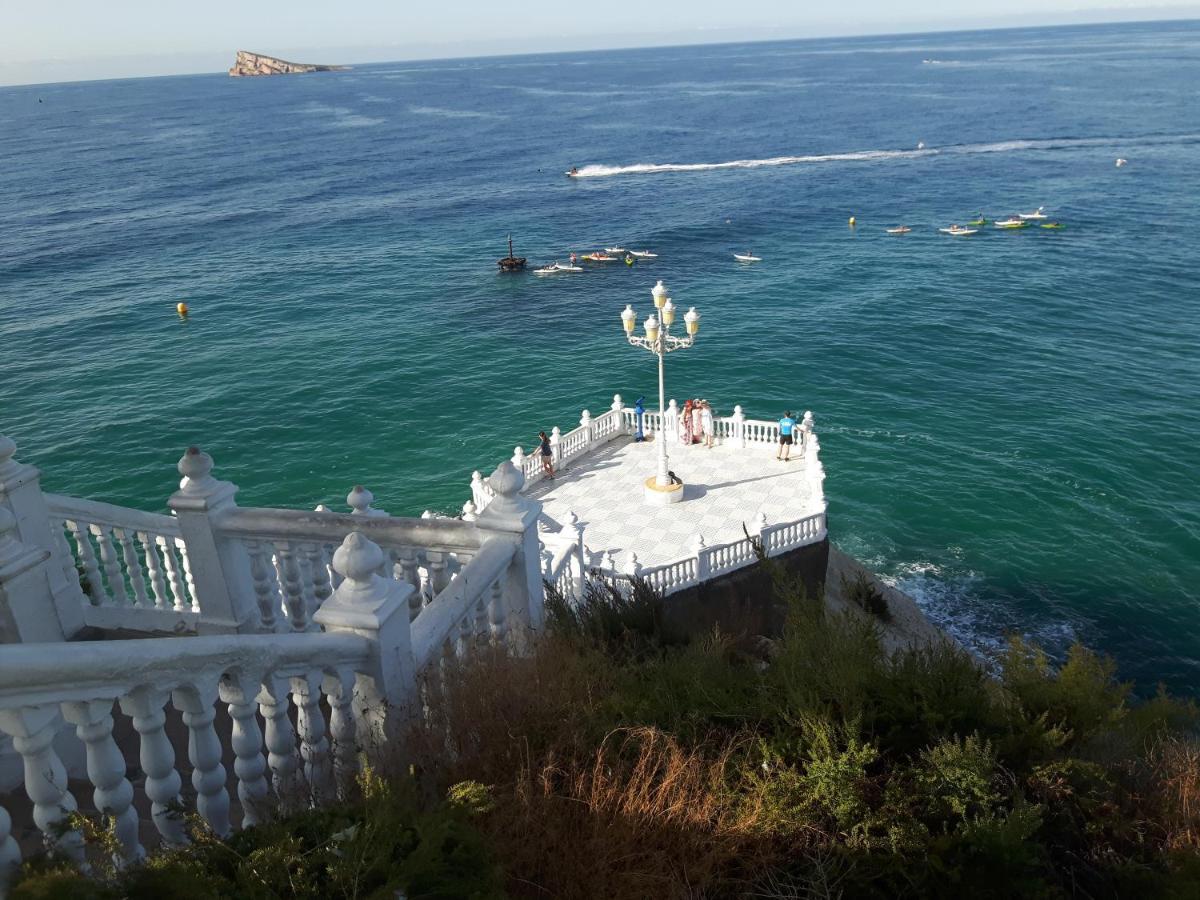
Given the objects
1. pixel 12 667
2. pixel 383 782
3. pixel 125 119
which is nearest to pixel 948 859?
pixel 383 782

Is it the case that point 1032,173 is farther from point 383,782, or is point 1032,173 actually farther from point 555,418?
point 383,782

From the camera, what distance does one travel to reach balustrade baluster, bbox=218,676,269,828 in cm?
427

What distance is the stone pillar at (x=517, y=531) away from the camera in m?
6.33

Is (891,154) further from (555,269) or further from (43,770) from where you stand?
(43,770)

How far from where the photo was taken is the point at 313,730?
4.70 m

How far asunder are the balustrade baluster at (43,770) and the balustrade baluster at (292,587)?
3.25m

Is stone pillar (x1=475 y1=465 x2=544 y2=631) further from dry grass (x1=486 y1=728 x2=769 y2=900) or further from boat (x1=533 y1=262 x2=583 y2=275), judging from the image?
boat (x1=533 y1=262 x2=583 y2=275)

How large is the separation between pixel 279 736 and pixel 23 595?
2736 mm

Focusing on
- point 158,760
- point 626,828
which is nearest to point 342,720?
point 158,760

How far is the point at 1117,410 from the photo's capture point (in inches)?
1251

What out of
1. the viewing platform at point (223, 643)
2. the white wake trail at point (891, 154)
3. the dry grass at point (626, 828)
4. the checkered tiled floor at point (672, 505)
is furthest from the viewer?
the white wake trail at point (891, 154)

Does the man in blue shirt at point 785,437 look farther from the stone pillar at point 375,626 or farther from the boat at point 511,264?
the boat at point 511,264

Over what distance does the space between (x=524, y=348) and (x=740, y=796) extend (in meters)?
38.3

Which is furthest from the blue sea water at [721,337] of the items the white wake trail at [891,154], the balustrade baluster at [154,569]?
the balustrade baluster at [154,569]
